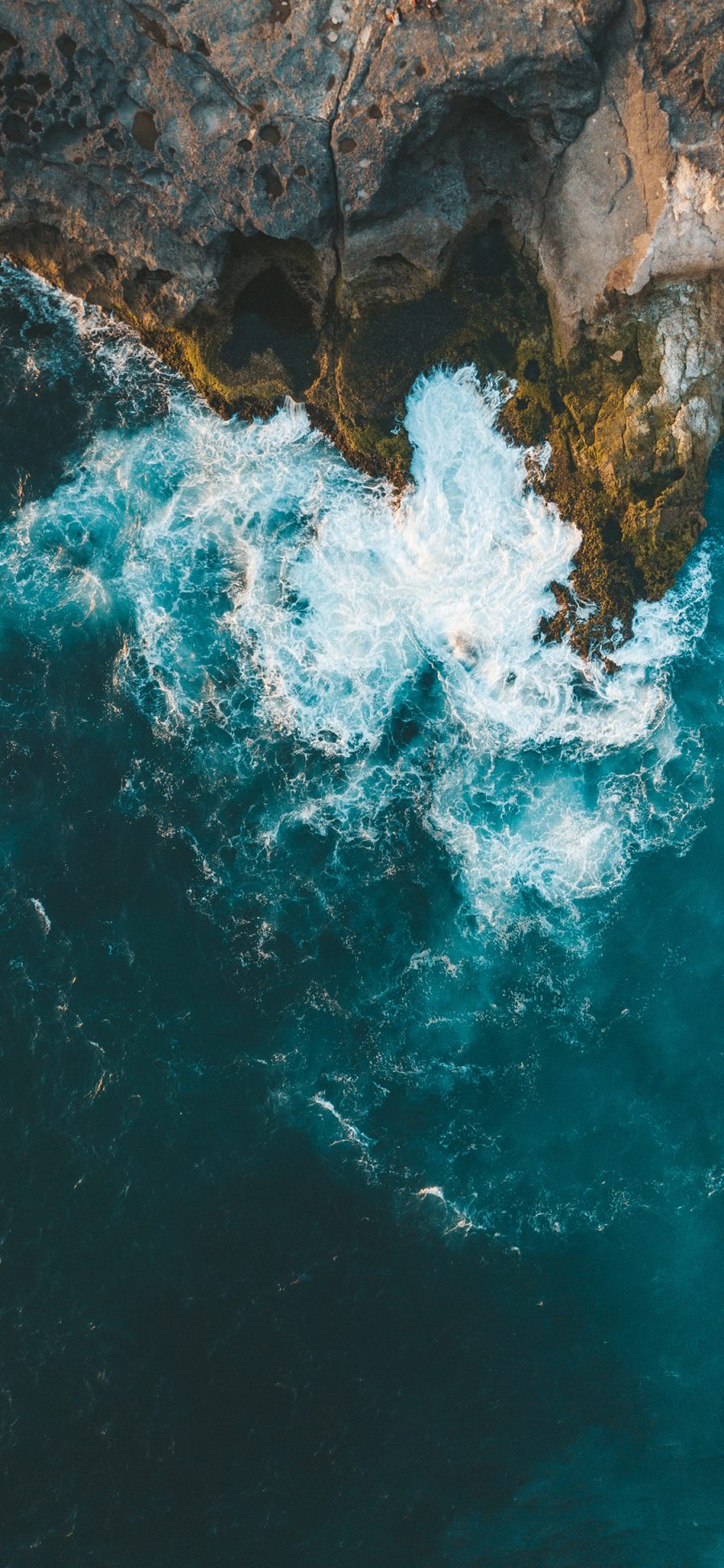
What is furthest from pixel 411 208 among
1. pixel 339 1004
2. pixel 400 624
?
pixel 339 1004

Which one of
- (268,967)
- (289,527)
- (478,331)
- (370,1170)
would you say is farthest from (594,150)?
(370,1170)

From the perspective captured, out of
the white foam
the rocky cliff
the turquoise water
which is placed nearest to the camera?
the turquoise water

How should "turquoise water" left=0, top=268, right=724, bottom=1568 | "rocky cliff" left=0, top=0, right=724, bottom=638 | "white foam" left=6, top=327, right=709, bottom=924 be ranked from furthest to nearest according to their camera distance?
"white foam" left=6, top=327, right=709, bottom=924
"rocky cliff" left=0, top=0, right=724, bottom=638
"turquoise water" left=0, top=268, right=724, bottom=1568

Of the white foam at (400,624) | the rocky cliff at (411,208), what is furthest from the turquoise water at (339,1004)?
the rocky cliff at (411,208)

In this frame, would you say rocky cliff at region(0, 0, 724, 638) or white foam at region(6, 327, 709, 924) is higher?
rocky cliff at region(0, 0, 724, 638)

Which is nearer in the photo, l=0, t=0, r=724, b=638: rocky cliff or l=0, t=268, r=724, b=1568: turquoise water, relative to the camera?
l=0, t=268, r=724, b=1568: turquoise water

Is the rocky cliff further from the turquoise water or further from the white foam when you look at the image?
the turquoise water

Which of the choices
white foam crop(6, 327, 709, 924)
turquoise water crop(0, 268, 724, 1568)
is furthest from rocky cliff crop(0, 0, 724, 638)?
turquoise water crop(0, 268, 724, 1568)
